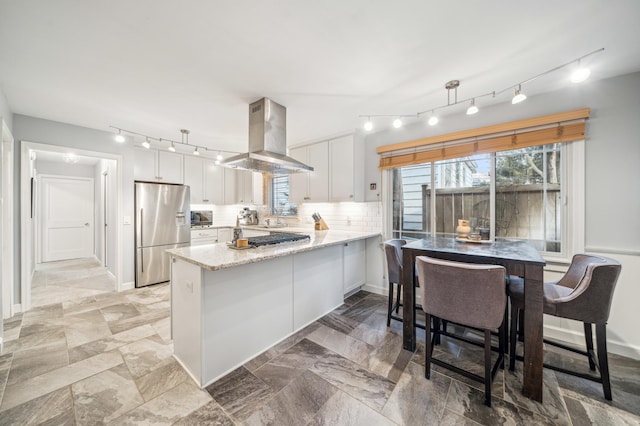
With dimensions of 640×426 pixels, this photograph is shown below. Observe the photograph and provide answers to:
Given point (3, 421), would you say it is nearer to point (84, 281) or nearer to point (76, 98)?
point (76, 98)

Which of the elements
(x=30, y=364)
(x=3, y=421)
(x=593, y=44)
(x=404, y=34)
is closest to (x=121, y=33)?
(x=404, y=34)

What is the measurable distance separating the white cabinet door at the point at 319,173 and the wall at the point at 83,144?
2983 mm

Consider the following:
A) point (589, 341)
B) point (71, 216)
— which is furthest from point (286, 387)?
point (71, 216)

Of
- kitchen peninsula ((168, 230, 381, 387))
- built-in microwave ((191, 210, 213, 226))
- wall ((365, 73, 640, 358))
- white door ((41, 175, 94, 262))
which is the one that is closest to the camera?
kitchen peninsula ((168, 230, 381, 387))

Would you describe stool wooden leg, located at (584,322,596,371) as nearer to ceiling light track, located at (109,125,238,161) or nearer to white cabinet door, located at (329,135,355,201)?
white cabinet door, located at (329,135,355,201)

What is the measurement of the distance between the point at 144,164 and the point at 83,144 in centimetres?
83

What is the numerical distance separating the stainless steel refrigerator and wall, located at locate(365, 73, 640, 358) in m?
5.50

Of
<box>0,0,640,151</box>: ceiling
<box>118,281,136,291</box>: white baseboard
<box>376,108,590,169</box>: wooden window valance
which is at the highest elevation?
<box>0,0,640,151</box>: ceiling

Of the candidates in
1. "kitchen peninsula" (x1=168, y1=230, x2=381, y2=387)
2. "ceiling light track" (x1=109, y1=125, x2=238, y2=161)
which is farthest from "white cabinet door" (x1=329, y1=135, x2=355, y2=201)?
"ceiling light track" (x1=109, y1=125, x2=238, y2=161)

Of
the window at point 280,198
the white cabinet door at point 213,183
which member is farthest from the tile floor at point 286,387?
the white cabinet door at point 213,183

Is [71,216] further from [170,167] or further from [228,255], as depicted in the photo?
[228,255]

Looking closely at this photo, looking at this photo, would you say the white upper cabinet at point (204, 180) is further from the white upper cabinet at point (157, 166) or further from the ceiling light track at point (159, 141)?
the ceiling light track at point (159, 141)

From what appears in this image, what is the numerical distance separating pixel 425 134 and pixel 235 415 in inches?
139

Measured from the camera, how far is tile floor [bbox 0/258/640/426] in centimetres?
147
